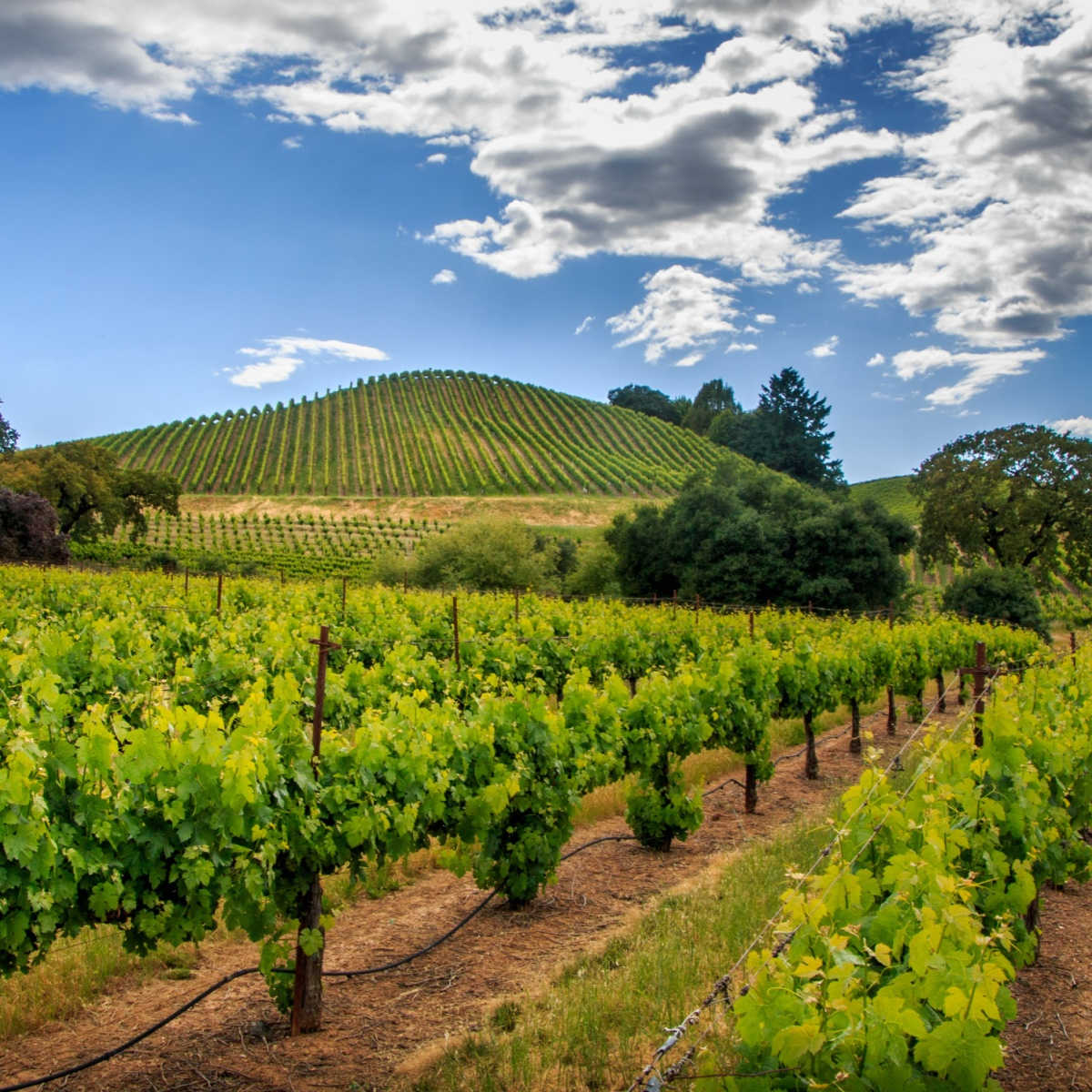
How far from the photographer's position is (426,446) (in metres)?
79.3

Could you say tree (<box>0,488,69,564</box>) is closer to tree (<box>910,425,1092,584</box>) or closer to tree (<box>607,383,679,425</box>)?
tree (<box>910,425,1092,584</box>)

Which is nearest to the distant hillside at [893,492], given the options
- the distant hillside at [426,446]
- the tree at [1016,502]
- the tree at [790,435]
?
the tree at [790,435]

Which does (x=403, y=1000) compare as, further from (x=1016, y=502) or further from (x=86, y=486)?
(x=86, y=486)

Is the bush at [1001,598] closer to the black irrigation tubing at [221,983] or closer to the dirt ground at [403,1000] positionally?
the dirt ground at [403,1000]

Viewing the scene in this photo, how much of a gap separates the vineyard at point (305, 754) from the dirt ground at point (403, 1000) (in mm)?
397

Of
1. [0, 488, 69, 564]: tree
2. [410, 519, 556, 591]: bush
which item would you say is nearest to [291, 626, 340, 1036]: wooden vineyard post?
[410, 519, 556, 591]: bush

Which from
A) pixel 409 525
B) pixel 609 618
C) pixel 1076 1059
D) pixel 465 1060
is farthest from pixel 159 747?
pixel 409 525

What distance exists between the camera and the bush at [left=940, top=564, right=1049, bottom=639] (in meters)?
32.8

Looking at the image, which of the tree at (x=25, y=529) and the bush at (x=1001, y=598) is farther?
the tree at (x=25, y=529)

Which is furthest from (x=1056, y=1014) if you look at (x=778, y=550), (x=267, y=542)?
(x=267, y=542)

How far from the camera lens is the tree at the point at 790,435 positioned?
3014 inches

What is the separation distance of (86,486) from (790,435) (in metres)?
56.7

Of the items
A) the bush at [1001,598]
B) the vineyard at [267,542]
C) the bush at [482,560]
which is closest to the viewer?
the bush at [1001,598]

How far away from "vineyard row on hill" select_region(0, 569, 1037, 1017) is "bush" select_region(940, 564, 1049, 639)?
853 inches
